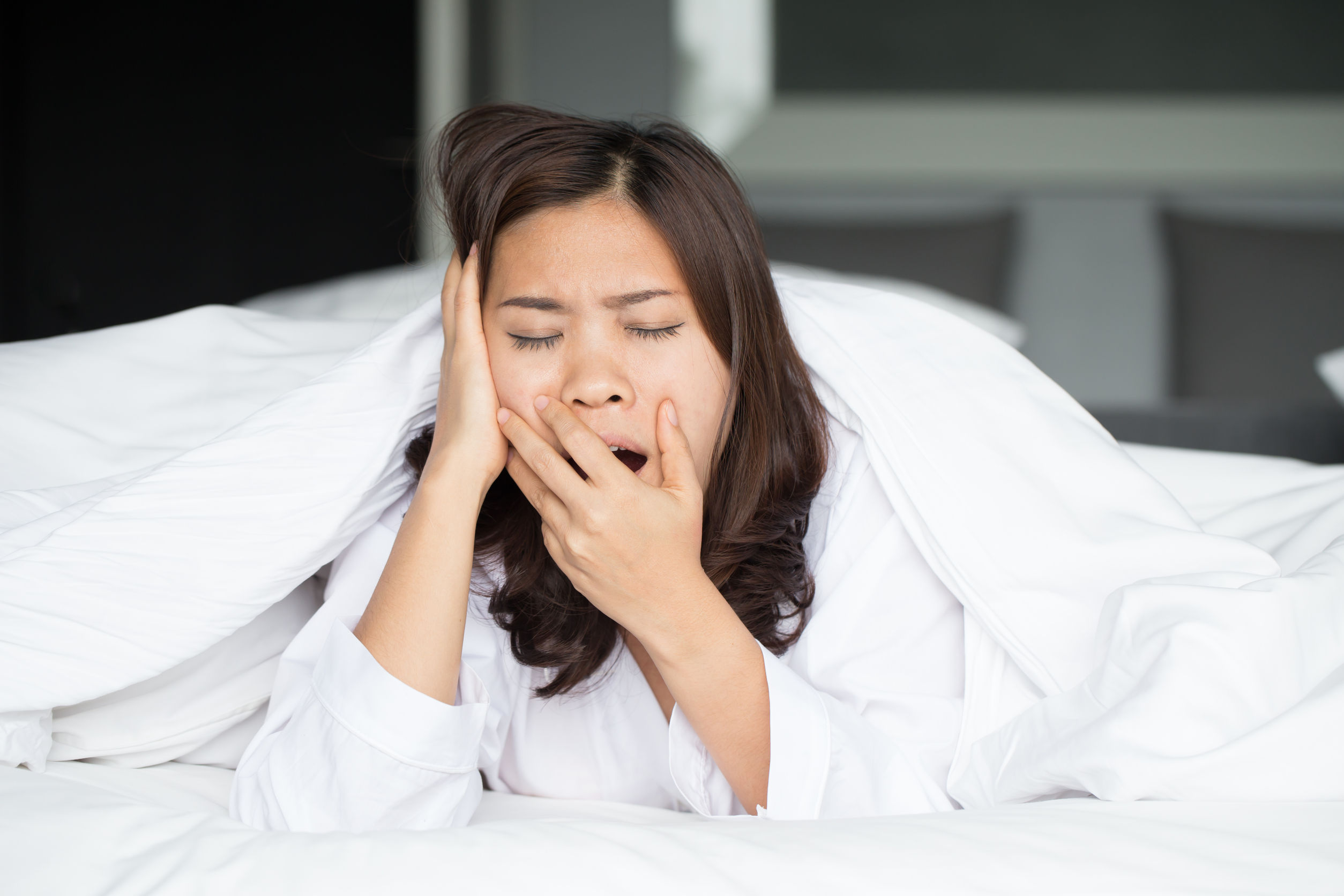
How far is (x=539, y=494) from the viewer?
3.16 feet

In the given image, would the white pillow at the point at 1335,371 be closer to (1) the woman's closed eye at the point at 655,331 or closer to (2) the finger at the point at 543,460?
(1) the woman's closed eye at the point at 655,331

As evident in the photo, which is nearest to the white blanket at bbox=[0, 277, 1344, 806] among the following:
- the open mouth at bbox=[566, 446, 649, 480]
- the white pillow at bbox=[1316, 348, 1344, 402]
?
the open mouth at bbox=[566, 446, 649, 480]

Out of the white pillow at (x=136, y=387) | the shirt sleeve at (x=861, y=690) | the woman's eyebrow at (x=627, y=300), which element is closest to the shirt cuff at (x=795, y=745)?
the shirt sleeve at (x=861, y=690)

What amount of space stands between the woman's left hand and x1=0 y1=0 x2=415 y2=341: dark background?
2673mm

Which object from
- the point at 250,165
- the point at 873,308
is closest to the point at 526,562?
the point at 873,308

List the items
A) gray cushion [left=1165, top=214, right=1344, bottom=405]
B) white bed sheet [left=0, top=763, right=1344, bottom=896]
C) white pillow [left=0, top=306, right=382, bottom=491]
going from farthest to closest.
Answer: gray cushion [left=1165, top=214, right=1344, bottom=405], white pillow [left=0, top=306, right=382, bottom=491], white bed sheet [left=0, top=763, right=1344, bottom=896]

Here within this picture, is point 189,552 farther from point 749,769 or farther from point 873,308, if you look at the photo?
point 873,308

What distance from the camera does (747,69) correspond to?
9.43 feet

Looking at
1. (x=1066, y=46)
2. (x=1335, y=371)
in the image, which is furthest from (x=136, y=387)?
(x=1066, y=46)

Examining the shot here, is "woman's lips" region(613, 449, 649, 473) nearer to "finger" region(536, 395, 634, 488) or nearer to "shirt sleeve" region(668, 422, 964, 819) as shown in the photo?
"finger" region(536, 395, 634, 488)

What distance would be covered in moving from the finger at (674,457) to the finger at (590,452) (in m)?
0.04

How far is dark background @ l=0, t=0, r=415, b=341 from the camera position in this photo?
339 cm

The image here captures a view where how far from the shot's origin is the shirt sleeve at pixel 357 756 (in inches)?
33.3

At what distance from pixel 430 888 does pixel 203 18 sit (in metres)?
3.59
